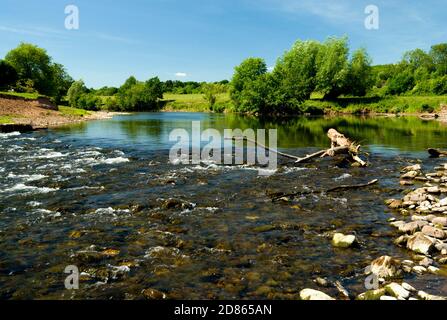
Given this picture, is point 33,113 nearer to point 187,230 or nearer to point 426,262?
point 187,230

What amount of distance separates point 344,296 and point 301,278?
130cm

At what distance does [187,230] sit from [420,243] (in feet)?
25.1

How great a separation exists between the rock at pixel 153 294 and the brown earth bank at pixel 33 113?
54.8 m

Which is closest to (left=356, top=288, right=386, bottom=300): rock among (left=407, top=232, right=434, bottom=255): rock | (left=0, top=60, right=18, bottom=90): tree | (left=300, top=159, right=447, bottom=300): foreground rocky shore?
(left=300, top=159, right=447, bottom=300): foreground rocky shore

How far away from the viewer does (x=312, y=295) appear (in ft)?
27.7

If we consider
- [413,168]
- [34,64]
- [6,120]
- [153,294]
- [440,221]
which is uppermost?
[34,64]

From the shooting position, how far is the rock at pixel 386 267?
955 cm

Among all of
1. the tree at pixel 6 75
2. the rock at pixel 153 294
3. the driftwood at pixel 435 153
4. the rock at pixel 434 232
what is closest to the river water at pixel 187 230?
the rock at pixel 153 294

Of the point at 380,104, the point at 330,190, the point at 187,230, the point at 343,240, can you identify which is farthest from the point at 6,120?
the point at 380,104

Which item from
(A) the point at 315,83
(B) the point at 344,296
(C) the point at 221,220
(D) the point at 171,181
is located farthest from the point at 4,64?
(B) the point at 344,296

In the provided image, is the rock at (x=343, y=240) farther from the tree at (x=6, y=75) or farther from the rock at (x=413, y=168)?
the tree at (x=6, y=75)

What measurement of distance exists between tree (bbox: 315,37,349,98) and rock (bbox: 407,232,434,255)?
10334cm

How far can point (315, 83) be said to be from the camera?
112m
